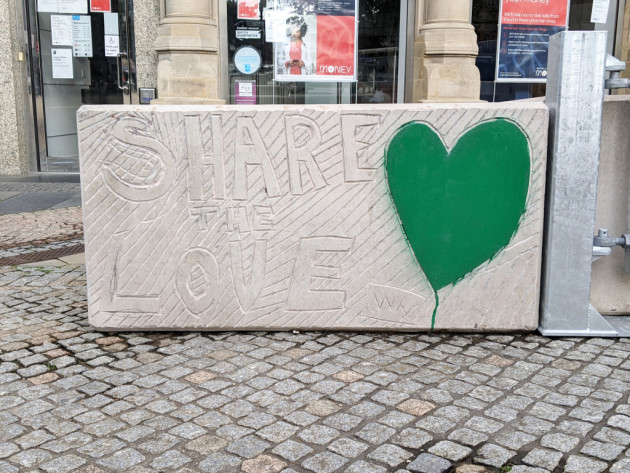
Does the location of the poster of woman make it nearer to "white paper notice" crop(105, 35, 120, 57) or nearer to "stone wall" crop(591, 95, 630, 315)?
"white paper notice" crop(105, 35, 120, 57)

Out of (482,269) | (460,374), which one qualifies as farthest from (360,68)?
(460,374)

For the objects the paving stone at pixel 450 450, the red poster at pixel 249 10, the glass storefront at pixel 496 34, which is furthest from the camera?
the glass storefront at pixel 496 34

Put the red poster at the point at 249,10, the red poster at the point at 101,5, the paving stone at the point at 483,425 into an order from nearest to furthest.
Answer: the paving stone at the point at 483,425, the red poster at the point at 249,10, the red poster at the point at 101,5

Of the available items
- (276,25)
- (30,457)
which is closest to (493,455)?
(30,457)

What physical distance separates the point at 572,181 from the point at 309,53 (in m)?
5.44

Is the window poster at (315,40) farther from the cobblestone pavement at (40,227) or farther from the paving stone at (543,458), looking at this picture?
the paving stone at (543,458)

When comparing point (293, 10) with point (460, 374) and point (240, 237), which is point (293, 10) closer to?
point (240, 237)

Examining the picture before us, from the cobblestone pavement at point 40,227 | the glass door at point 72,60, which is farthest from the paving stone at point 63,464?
the glass door at point 72,60

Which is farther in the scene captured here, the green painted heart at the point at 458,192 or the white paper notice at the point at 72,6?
the white paper notice at the point at 72,6

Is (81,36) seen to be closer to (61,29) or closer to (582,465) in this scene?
(61,29)

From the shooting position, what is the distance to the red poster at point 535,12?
894cm

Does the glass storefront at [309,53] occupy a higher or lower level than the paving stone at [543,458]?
higher

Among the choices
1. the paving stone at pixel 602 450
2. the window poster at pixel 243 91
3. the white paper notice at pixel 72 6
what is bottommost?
the paving stone at pixel 602 450

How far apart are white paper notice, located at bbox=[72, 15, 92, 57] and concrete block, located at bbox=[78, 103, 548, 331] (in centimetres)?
664
